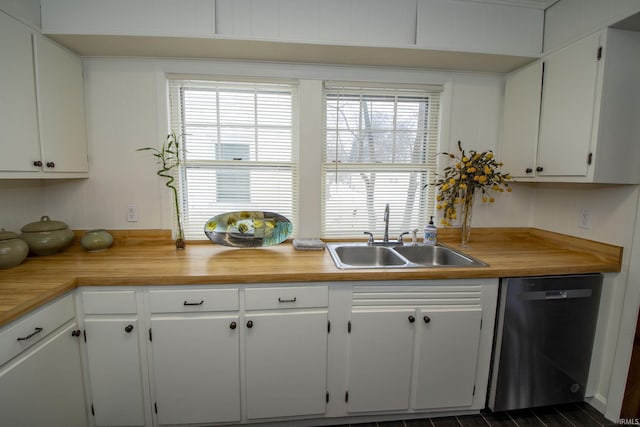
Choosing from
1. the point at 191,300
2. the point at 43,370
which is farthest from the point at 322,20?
the point at 43,370

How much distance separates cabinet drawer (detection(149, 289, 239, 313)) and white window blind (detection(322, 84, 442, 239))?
947mm

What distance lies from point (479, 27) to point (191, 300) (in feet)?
7.71

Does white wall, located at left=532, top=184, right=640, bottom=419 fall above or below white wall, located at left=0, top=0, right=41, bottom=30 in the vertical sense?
below

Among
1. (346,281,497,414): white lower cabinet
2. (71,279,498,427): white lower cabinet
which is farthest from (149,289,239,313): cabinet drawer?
(346,281,497,414): white lower cabinet

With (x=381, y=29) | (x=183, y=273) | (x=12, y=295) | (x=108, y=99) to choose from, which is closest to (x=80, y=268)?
(x=12, y=295)

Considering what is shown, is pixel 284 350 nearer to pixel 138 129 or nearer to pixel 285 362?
pixel 285 362

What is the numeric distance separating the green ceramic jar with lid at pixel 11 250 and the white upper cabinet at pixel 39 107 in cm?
34

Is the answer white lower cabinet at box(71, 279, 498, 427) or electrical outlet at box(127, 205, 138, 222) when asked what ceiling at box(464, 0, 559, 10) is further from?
electrical outlet at box(127, 205, 138, 222)

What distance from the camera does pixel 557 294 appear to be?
5.16 feet

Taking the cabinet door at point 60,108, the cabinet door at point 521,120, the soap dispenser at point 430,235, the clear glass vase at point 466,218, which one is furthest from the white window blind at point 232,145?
the cabinet door at point 521,120

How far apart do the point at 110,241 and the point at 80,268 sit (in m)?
0.38

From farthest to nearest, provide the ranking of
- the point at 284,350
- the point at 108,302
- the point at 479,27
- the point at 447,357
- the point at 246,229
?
the point at 246,229 < the point at 479,27 < the point at 447,357 < the point at 284,350 < the point at 108,302

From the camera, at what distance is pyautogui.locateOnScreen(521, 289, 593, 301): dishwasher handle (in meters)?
1.55

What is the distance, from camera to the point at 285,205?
2.10 meters
